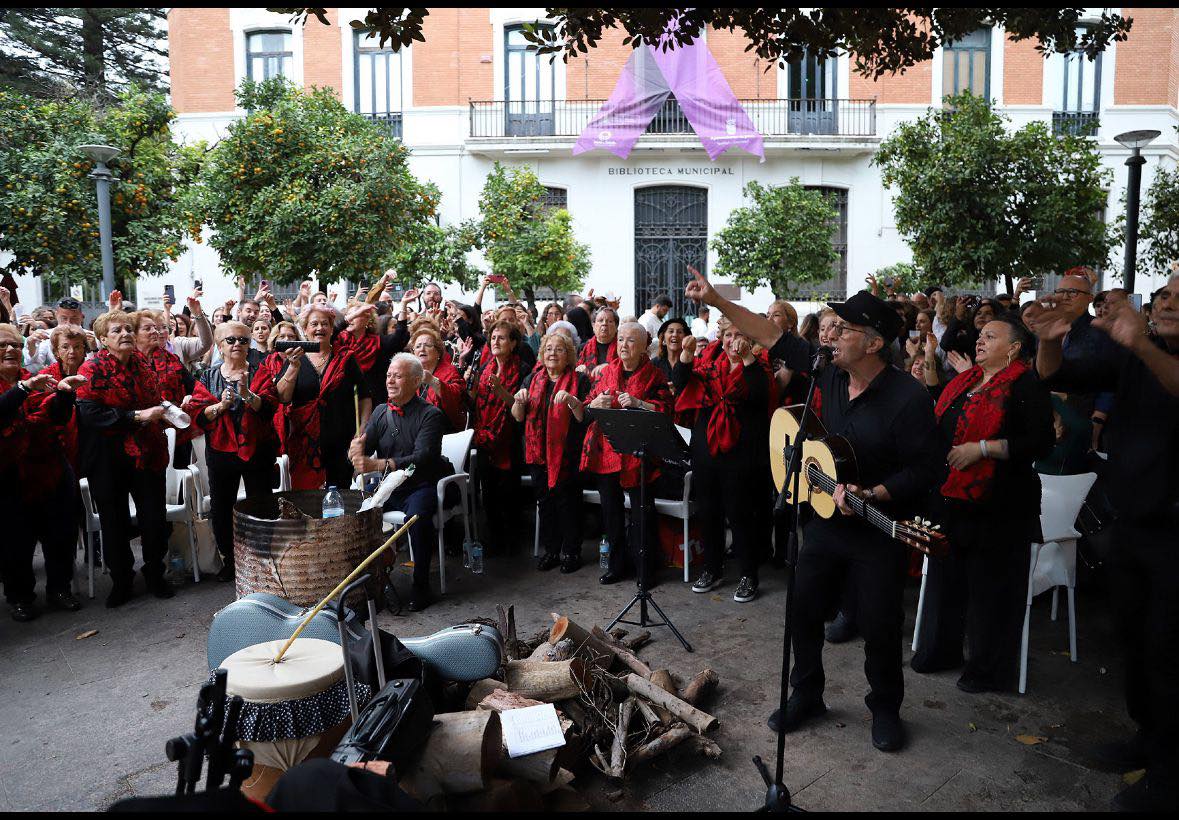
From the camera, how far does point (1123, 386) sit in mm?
3656

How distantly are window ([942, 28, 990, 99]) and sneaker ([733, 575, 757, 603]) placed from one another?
734 inches

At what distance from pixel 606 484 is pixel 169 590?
3337 millimetres

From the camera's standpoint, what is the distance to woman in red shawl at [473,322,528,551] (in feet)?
23.8

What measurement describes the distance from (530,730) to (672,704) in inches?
33.8

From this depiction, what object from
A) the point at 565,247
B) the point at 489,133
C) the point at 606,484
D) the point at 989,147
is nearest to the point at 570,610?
the point at 606,484

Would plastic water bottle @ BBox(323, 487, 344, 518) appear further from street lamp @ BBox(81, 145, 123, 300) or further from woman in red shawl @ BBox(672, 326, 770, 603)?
street lamp @ BBox(81, 145, 123, 300)

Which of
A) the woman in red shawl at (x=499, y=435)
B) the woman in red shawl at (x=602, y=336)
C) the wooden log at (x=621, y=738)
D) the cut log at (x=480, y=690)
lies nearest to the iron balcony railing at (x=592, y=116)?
the woman in red shawl at (x=602, y=336)

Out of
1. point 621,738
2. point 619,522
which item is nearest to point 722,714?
point 621,738

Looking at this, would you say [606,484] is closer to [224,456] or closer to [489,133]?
[224,456]

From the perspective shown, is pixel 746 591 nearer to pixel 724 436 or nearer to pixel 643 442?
pixel 724 436

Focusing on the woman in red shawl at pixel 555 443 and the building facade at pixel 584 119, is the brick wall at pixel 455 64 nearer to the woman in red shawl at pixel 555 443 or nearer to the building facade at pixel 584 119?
the building facade at pixel 584 119

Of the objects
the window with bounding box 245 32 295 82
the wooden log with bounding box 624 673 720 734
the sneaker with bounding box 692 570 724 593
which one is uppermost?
the window with bounding box 245 32 295 82

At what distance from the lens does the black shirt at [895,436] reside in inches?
152

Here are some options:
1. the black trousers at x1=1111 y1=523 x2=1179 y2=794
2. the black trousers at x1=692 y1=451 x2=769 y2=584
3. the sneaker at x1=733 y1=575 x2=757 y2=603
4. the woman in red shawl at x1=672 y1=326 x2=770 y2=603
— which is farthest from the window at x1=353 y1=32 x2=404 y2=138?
the black trousers at x1=1111 y1=523 x2=1179 y2=794
